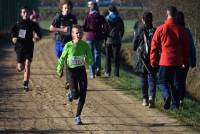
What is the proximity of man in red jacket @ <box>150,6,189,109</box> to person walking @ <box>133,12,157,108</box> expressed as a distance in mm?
637

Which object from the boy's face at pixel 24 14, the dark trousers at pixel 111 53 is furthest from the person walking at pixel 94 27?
the boy's face at pixel 24 14

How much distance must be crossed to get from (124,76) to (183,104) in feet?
15.9

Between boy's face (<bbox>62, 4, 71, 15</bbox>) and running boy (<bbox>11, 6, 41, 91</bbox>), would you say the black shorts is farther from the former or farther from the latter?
boy's face (<bbox>62, 4, 71, 15</bbox>)

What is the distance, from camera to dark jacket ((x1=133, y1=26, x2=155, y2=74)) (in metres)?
12.7

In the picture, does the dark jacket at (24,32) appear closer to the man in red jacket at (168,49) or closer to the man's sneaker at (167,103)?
the man in red jacket at (168,49)

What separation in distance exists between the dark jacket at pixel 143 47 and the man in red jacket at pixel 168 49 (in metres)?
0.65

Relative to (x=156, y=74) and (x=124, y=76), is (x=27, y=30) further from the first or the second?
(x=124, y=76)

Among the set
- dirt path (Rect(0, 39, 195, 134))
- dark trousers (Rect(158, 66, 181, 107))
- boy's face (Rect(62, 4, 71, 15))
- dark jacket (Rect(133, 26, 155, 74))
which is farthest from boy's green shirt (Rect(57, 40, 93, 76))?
boy's face (Rect(62, 4, 71, 15))

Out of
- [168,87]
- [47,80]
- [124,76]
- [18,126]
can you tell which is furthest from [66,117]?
[124,76]

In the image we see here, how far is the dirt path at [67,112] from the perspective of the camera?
35.9ft

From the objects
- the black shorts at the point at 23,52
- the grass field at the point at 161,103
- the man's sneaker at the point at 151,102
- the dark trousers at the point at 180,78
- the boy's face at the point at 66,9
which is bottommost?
the grass field at the point at 161,103

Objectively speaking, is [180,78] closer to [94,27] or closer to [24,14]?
[24,14]

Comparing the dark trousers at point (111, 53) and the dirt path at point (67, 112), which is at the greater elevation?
the dark trousers at point (111, 53)

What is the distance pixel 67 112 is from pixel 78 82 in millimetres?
1183
